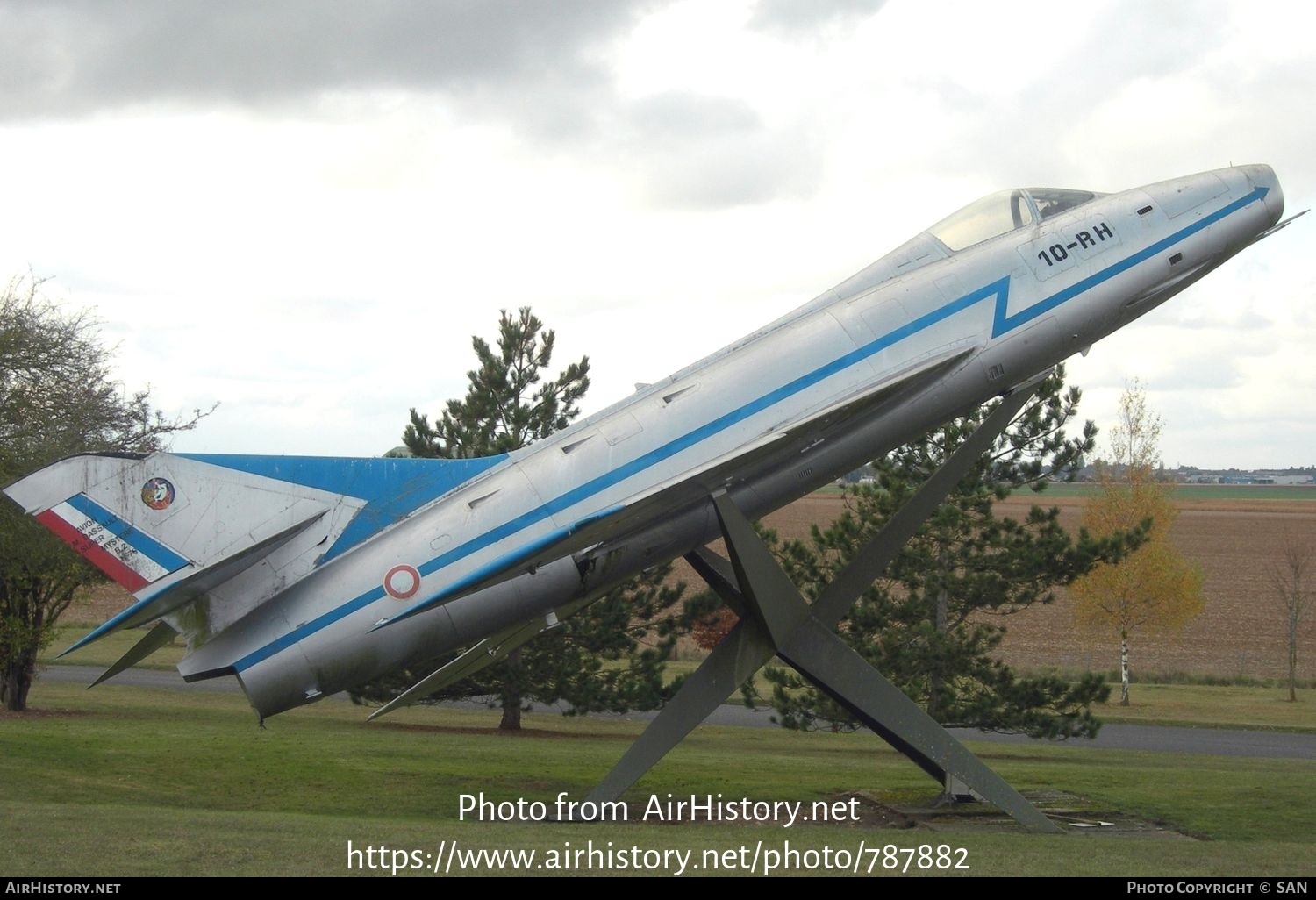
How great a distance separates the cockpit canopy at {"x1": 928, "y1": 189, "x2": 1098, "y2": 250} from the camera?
13.1 m

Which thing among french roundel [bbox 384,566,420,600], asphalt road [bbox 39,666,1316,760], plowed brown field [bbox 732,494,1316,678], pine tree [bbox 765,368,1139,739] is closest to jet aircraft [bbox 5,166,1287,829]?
french roundel [bbox 384,566,420,600]

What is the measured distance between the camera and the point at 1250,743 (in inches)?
963

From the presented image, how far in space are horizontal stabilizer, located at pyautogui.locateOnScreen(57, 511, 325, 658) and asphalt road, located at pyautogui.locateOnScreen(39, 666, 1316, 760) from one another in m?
12.7

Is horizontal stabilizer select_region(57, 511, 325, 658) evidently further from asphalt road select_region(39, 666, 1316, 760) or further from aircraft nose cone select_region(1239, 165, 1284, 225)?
asphalt road select_region(39, 666, 1316, 760)

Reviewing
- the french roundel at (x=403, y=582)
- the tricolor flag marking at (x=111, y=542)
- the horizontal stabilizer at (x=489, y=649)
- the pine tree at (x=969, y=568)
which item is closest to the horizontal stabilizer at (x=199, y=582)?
the tricolor flag marking at (x=111, y=542)

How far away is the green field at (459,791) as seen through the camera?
10.2 meters

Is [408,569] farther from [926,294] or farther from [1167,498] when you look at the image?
[1167,498]

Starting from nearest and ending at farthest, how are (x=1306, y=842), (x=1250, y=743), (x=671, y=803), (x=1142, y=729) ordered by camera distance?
(x=1306, y=842) < (x=671, y=803) < (x=1250, y=743) < (x=1142, y=729)

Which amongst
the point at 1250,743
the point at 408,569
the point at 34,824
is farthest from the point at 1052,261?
the point at 1250,743

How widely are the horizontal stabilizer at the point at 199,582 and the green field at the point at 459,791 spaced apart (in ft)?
5.76

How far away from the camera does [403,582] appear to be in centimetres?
1123

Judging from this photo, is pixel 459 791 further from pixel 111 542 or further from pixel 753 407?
pixel 753 407

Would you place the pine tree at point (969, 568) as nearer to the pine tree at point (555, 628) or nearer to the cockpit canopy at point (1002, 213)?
the pine tree at point (555, 628)

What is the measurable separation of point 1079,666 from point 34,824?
3347cm
